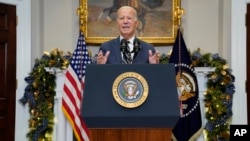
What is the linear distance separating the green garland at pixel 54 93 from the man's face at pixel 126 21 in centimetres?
236

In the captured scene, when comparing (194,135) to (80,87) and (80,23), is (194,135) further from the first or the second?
(80,23)

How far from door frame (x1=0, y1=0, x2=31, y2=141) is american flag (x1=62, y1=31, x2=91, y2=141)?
735mm

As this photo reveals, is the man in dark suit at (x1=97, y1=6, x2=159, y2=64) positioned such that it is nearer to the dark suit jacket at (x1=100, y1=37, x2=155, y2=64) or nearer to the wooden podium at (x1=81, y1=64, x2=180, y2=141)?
the dark suit jacket at (x1=100, y1=37, x2=155, y2=64)

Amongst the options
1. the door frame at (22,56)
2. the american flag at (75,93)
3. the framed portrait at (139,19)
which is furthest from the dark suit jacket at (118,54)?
the door frame at (22,56)

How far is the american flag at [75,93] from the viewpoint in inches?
187

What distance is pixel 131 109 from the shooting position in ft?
7.14

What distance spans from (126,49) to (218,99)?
255 cm

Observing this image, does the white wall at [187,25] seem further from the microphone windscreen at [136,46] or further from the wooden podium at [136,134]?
the wooden podium at [136,134]

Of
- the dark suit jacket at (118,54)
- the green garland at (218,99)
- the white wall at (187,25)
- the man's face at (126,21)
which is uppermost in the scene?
the white wall at (187,25)

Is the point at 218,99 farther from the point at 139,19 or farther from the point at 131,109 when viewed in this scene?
the point at 131,109

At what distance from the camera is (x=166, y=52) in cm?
539

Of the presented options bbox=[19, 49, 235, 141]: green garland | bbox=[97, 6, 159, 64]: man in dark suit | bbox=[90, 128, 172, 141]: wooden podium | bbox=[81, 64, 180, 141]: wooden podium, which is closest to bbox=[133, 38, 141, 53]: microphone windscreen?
bbox=[97, 6, 159, 64]: man in dark suit
